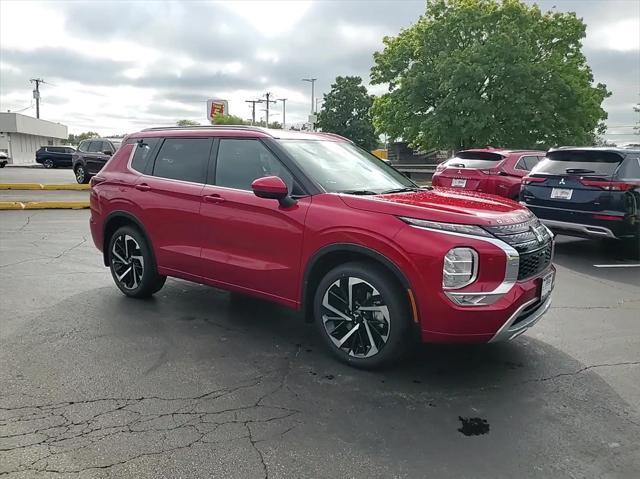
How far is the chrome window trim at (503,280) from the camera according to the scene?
11.3 feet

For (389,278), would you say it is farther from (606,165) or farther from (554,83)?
(554,83)

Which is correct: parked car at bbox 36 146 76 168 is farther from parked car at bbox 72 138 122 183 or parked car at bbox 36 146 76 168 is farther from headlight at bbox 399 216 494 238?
headlight at bbox 399 216 494 238

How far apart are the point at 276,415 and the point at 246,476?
613 mm

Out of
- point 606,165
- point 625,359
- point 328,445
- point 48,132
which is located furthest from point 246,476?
point 48,132

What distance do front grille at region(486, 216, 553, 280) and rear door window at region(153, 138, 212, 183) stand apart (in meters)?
2.69

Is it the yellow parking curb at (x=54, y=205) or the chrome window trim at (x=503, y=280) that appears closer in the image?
the chrome window trim at (x=503, y=280)

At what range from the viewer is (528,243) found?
378cm

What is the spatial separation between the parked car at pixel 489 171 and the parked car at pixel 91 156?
42.8 ft

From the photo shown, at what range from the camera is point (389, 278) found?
12.2ft

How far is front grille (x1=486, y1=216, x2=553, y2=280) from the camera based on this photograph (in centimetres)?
363

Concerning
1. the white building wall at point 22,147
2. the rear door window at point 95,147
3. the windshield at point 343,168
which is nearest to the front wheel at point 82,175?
the rear door window at point 95,147

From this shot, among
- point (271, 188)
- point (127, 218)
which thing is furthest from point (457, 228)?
point (127, 218)

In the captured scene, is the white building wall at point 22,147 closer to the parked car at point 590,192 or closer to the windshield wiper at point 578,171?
the parked car at point 590,192

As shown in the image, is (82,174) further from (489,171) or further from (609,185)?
(609,185)
